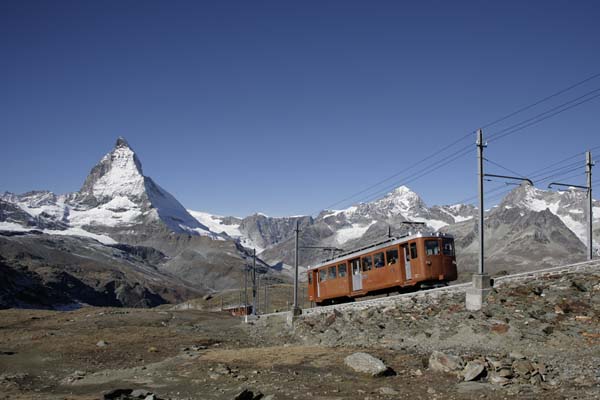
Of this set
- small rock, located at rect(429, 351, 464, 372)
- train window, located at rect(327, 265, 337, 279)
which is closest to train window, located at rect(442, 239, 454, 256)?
train window, located at rect(327, 265, 337, 279)

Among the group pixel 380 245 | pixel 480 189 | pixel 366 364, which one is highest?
pixel 480 189

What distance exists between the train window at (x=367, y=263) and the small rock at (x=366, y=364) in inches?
756

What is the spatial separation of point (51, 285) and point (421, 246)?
185 meters

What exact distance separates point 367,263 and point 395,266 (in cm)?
381

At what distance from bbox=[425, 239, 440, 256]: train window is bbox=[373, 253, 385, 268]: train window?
4.26m

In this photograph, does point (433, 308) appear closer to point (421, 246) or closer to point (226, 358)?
point (421, 246)

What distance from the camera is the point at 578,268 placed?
25484 millimetres

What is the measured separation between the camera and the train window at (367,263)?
39025 mm

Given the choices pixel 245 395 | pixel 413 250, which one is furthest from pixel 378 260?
pixel 245 395

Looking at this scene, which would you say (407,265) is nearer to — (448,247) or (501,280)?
(448,247)

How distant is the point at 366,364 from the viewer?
18922 mm

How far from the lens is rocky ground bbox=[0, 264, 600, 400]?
53.5ft

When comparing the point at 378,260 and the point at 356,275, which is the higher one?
the point at 378,260

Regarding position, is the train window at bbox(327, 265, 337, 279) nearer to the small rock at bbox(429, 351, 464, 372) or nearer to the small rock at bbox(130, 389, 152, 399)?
the small rock at bbox(429, 351, 464, 372)
